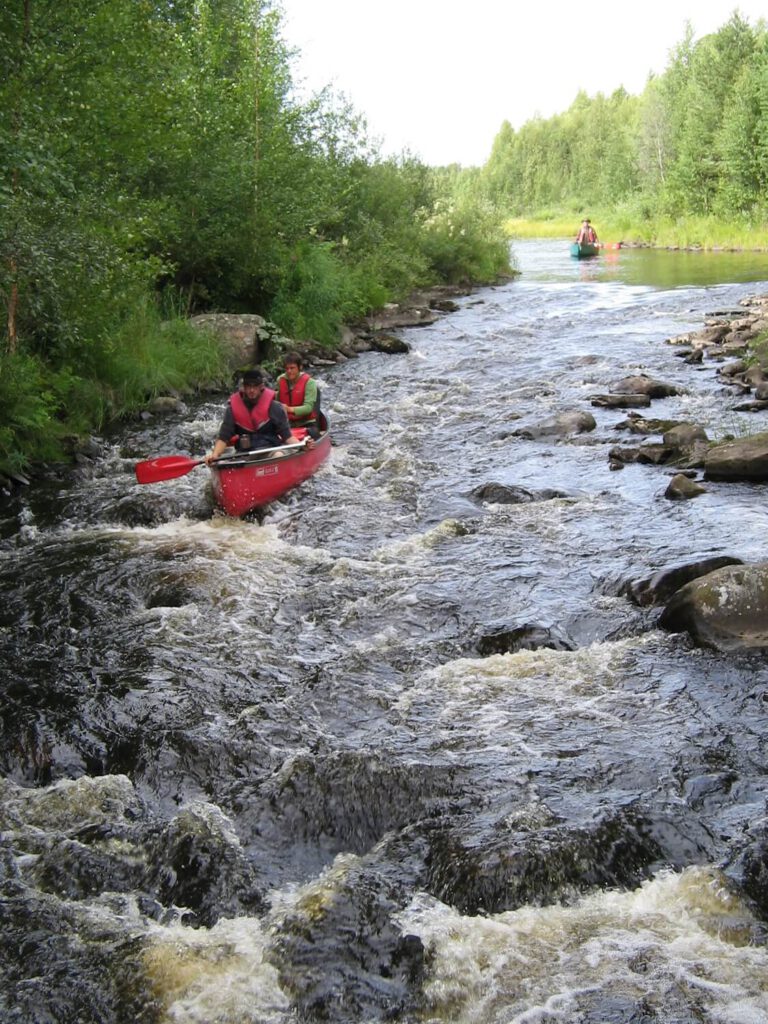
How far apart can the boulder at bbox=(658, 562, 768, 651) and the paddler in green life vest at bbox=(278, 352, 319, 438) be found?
612 cm

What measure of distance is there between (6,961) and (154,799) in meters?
1.30

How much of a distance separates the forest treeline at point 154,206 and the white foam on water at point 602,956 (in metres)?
6.77

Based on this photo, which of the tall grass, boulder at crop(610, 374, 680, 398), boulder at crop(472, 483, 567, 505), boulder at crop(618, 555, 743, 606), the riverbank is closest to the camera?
boulder at crop(618, 555, 743, 606)

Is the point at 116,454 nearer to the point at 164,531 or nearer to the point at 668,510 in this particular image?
the point at 164,531

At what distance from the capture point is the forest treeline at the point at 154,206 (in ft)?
33.8

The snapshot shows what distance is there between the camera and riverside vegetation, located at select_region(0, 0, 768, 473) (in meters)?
10.4

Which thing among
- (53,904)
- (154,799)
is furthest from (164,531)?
(53,904)

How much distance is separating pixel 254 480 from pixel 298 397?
2449 millimetres

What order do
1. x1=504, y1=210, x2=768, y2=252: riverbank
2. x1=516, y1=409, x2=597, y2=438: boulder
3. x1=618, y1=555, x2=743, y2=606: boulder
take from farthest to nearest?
x1=504, y1=210, x2=768, y2=252: riverbank < x1=516, y1=409, x2=597, y2=438: boulder < x1=618, y1=555, x2=743, y2=606: boulder

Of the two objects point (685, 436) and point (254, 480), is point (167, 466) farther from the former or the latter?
point (685, 436)

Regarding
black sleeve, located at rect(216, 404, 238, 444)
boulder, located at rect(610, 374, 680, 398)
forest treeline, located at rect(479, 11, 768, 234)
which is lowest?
boulder, located at rect(610, 374, 680, 398)

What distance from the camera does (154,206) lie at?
43.2 feet

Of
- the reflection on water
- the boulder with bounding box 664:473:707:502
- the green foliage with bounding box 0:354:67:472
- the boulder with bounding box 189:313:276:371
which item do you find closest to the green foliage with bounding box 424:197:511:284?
the reflection on water

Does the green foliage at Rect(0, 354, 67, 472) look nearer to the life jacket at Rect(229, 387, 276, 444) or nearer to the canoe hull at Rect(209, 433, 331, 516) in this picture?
the life jacket at Rect(229, 387, 276, 444)
